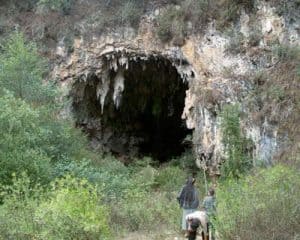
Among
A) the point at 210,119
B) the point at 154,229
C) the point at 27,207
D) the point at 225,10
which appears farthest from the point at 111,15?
the point at 27,207

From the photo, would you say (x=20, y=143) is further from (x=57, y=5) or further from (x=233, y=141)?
(x=57, y=5)

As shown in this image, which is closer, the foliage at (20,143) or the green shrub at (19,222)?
the green shrub at (19,222)

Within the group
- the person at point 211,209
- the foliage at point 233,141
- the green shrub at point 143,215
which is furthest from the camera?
the foliage at point 233,141

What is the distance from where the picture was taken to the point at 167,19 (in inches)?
806

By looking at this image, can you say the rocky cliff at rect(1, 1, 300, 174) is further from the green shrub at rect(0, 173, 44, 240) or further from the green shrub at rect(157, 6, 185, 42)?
the green shrub at rect(0, 173, 44, 240)

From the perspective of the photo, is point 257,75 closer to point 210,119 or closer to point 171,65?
point 210,119

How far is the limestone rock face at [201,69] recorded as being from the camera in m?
17.9

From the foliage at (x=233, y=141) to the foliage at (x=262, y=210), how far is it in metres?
8.40

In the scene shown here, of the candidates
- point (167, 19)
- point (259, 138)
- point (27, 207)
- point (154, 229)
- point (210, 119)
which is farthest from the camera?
point (167, 19)

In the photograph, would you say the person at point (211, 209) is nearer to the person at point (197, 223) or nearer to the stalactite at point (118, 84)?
the person at point (197, 223)

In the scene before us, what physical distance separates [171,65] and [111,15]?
312 centimetres

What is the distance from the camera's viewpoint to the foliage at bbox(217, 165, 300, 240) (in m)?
7.25

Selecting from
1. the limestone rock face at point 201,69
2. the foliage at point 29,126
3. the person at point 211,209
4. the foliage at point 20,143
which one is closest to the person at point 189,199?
the person at point 211,209

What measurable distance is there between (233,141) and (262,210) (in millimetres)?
9669
